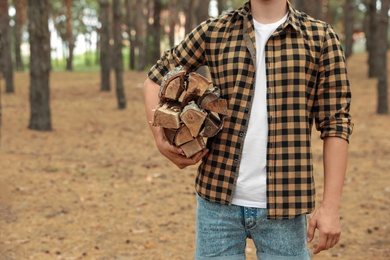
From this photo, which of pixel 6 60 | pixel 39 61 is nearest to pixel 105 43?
pixel 6 60

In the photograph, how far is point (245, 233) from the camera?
2.39 m

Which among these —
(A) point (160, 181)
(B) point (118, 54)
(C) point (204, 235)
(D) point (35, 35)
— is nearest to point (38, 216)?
(A) point (160, 181)

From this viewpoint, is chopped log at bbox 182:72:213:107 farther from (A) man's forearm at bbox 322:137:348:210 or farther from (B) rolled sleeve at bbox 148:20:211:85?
(A) man's forearm at bbox 322:137:348:210

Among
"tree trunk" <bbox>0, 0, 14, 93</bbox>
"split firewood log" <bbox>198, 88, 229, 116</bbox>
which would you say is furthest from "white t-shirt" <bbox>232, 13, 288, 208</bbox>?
"tree trunk" <bbox>0, 0, 14, 93</bbox>

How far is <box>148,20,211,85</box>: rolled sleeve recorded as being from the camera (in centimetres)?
247

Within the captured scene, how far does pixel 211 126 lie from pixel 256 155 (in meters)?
0.22

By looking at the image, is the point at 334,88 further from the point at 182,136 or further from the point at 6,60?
the point at 6,60

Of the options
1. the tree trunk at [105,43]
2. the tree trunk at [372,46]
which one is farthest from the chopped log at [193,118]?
the tree trunk at [372,46]

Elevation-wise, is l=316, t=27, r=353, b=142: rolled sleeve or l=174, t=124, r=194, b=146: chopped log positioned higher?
l=316, t=27, r=353, b=142: rolled sleeve

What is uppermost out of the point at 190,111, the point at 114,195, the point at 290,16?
the point at 290,16

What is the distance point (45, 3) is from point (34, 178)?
4.64m

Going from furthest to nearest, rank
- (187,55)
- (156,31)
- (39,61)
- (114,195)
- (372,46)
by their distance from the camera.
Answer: (156,31), (372,46), (39,61), (114,195), (187,55)

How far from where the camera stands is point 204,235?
2.41 metres

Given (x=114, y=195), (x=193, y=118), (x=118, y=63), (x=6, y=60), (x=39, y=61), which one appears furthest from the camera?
(x=6, y=60)
